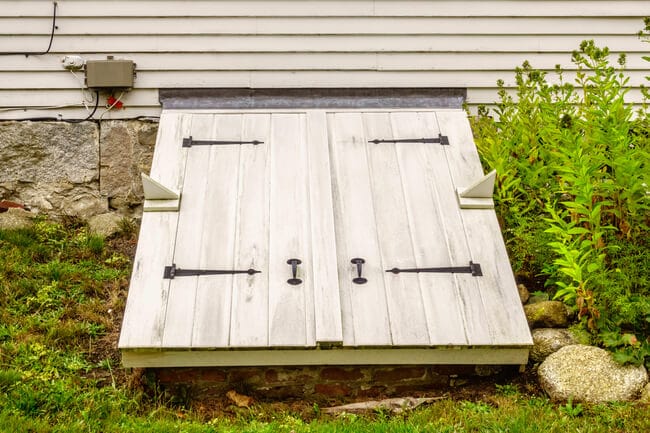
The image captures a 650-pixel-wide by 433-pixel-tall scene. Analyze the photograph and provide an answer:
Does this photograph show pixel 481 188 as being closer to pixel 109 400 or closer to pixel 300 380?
pixel 300 380

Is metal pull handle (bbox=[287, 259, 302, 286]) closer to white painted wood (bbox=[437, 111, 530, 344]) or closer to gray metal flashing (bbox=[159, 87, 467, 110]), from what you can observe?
white painted wood (bbox=[437, 111, 530, 344])

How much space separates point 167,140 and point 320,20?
1795 millimetres

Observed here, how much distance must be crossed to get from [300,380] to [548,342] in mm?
1575

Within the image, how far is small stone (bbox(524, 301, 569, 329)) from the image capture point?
5090 millimetres

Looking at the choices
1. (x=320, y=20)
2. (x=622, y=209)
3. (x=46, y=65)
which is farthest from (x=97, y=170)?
(x=622, y=209)

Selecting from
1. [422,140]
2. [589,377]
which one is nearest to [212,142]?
[422,140]

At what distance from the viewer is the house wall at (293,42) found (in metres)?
6.69

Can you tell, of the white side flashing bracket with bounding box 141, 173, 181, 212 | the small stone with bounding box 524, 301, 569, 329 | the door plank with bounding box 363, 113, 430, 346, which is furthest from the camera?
the white side flashing bracket with bounding box 141, 173, 181, 212

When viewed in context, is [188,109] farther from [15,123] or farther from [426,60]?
[426,60]

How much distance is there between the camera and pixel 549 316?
509cm

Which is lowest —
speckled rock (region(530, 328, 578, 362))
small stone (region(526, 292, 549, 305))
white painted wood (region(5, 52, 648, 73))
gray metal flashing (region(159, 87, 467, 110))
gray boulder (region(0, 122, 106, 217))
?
speckled rock (region(530, 328, 578, 362))

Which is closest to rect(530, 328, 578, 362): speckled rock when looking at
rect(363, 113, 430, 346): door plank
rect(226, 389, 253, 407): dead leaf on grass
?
rect(363, 113, 430, 346): door plank

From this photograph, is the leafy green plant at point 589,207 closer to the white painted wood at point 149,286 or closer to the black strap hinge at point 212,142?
the black strap hinge at point 212,142

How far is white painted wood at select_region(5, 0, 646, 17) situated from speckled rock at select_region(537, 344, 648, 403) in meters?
3.37
